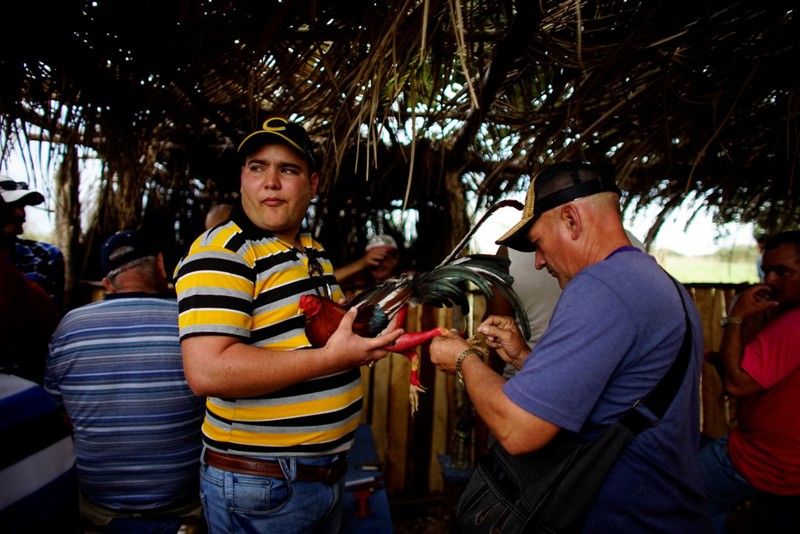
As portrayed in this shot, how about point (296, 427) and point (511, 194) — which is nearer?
point (296, 427)

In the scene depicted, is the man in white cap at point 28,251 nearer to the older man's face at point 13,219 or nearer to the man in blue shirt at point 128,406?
the older man's face at point 13,219

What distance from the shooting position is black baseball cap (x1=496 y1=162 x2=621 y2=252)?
51.9 inches

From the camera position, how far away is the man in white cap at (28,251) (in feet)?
8.57

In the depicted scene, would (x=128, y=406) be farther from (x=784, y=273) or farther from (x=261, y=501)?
(x=784, y=273)

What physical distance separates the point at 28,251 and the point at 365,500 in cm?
319

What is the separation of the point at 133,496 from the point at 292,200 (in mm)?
1659

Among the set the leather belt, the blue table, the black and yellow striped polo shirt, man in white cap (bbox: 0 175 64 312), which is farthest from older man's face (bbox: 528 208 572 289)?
man in white cap (bbox: 0 175 64 312)

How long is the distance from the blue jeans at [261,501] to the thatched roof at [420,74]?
114cm

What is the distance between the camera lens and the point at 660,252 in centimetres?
665

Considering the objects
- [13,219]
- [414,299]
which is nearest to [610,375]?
[414,299]

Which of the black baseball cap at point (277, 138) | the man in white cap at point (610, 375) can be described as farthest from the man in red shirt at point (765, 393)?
the black baseball cap at point (277, 138)

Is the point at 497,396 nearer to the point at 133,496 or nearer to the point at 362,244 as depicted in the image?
the point at 133,496

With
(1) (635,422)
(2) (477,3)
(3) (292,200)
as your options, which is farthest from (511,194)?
(1) (635,422)

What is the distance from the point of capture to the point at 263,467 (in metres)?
1.40
